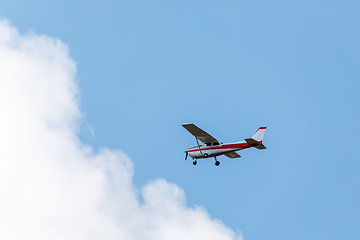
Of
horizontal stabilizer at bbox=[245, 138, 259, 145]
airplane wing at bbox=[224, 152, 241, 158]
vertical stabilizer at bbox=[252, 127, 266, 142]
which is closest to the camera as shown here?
horizontal stabilizer at bbox=[245, 138, 259, 145]

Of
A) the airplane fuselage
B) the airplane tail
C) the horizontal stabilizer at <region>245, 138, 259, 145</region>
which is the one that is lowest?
the airplane fuselage

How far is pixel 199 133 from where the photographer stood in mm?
72625

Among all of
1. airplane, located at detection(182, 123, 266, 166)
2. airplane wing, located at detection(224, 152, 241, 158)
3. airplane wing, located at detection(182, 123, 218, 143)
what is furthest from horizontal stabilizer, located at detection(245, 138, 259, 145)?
airplane wing, located at detection(224, 152, 241, 158)

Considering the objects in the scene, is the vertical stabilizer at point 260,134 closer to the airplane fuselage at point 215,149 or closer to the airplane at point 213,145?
the airplane at point 213,145

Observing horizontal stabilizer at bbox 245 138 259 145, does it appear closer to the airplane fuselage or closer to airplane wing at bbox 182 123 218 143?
the airplane fuselage

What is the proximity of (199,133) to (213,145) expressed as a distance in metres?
2.14

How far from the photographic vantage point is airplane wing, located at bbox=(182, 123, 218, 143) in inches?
2827

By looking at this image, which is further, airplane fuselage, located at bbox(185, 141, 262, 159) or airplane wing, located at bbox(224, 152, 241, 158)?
airplane wing, located at bbox(224, 152, 241, 158)

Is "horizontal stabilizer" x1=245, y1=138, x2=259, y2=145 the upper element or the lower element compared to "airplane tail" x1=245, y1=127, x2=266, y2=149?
lower

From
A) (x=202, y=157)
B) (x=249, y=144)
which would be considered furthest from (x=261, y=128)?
(x=202, y=157)

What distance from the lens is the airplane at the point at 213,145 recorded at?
236 feet

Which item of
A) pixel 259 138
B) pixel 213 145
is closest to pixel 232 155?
pixel 213 145

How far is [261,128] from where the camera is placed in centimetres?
7288

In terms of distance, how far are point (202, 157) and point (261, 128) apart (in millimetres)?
6968
